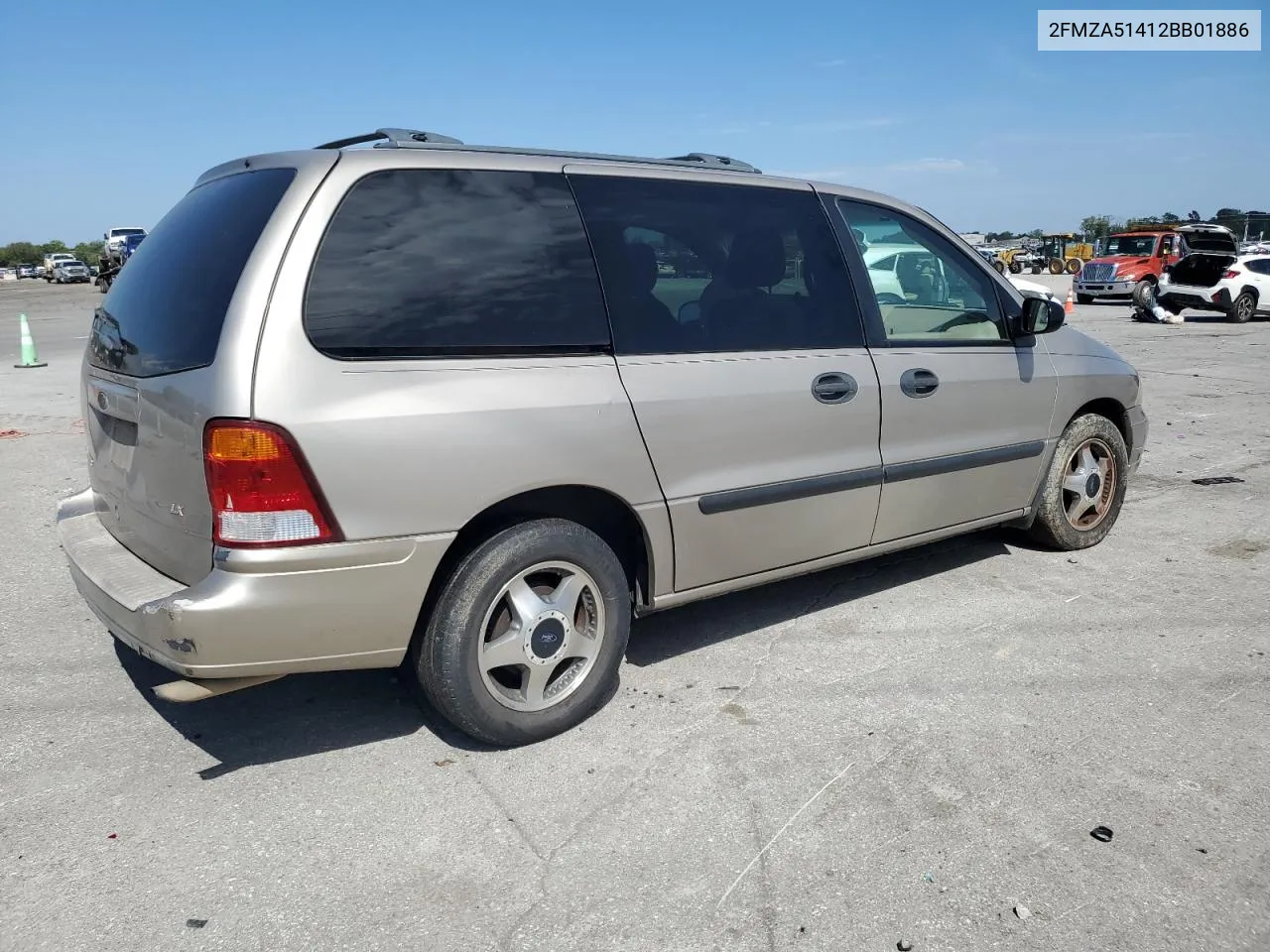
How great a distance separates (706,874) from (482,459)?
4.35 ft

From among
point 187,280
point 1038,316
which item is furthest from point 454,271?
point 1038,316

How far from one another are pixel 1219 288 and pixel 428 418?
23999mm

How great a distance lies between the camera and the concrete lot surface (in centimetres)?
252

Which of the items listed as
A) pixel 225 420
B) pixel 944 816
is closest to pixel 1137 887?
pixel 944 816

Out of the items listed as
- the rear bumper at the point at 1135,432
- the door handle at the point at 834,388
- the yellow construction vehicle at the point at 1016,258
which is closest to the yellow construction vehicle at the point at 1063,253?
the yellow construction vehicle at the point at 1016,258

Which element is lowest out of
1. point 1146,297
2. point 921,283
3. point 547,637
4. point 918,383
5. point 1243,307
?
point 547,637

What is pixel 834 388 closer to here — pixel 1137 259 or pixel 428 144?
pixel 428 144

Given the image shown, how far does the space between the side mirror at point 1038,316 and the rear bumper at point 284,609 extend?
302cm

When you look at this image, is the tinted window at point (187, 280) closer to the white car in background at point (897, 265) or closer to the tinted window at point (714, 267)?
the tinted window at point (714, 267)

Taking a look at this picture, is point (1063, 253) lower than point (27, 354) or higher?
higher

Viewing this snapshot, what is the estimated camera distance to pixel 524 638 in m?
3.29

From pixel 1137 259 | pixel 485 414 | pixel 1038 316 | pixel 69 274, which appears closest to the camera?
pixel 485 414

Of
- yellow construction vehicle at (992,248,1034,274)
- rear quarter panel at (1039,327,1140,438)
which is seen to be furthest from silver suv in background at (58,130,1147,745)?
yellow construction vehicle at (992,248,1034,274)

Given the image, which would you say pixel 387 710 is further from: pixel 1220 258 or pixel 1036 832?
pixel 1220 258
